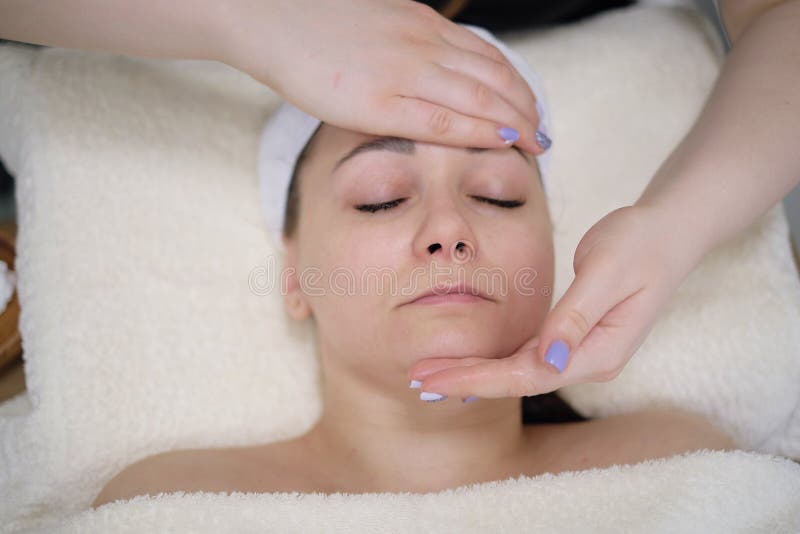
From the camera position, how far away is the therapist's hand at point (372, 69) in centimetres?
110

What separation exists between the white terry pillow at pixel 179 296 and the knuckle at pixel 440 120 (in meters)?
0.45

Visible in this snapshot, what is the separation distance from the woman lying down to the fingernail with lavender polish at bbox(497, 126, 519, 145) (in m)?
0.05

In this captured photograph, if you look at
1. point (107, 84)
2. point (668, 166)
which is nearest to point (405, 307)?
point (668, 166)

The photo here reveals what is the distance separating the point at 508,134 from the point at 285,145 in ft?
1.41

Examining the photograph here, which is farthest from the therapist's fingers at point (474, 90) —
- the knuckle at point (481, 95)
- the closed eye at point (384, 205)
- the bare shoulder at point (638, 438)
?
the bare shoulder at point (638, 438)

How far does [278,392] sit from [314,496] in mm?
357

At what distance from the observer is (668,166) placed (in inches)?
48.2

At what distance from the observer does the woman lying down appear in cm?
108

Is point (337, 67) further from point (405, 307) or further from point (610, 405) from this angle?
point (610, 405)

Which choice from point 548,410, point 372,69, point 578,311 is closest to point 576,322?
point 578,311

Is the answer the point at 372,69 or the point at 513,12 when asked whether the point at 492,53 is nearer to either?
the point at 372,69

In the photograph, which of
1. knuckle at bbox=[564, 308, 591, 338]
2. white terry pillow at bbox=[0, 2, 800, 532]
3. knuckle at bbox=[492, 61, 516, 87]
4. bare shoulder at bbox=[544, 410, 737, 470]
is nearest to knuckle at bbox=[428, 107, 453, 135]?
knuckle at bbox=[492, 61, 516, 87]

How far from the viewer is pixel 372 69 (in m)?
1.09

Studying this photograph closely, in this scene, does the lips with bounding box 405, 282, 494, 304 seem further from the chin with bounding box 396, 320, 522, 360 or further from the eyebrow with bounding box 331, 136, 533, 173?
the eyebrow with bounding box 331, 136, 533, 173
